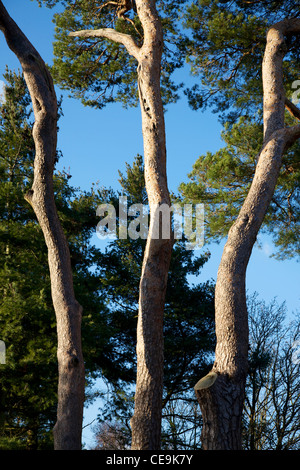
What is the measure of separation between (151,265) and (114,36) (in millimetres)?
4479

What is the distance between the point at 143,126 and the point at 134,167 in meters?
10.3

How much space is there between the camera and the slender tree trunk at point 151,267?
582cm

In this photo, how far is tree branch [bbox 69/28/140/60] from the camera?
26.2 ft

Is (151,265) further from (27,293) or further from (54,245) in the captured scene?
(27,293)

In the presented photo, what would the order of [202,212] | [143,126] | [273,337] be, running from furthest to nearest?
1. [273,337]
2. [202,212]
3. [143,126]

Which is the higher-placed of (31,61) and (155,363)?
(31,61)

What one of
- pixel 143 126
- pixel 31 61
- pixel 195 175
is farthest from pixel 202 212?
pixel 31 61

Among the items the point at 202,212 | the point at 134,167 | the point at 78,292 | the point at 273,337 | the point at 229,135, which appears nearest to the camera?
the point at 229,135

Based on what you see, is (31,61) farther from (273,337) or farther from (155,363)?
(273,337)

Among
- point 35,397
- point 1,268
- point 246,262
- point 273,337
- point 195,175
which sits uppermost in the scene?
point 195,175

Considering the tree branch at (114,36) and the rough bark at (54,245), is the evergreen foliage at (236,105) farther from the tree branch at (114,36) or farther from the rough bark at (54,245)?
the rough bark at (54,245)

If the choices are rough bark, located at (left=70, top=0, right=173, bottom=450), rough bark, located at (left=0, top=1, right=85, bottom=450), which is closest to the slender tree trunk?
rough bark, located at (left=70, top=0, right=173, bottom=450)

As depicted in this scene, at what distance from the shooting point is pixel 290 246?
12.0m

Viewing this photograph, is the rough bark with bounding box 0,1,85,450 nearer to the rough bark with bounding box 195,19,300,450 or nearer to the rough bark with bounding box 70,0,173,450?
the rough bark with bounding box 70,0,173,450
